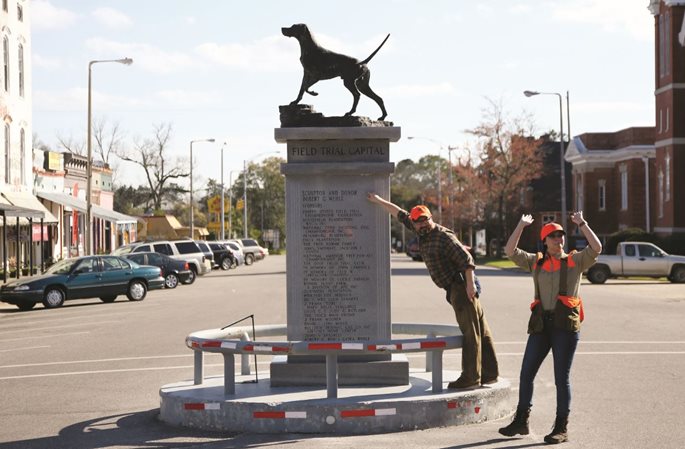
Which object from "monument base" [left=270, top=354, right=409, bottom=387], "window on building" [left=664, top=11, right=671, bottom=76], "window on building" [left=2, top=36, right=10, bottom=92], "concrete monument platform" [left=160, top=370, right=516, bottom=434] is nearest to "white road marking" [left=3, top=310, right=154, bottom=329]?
"monument base" [left=270, top=354, right=409, bottom=387]

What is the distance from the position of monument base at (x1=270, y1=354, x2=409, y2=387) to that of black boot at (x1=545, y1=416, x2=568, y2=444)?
2.25m

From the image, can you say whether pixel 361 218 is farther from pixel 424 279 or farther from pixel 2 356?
pixel 424 279

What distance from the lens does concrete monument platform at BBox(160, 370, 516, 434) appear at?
1027 centimetres

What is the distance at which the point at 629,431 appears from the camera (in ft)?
34.0

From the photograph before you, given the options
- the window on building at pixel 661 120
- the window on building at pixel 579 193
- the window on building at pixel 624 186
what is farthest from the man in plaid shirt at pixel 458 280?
the window on building at pixel 579 193

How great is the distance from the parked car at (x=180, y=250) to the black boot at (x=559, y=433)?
117 feet

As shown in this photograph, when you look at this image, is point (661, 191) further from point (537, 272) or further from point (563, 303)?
point (563, 303)

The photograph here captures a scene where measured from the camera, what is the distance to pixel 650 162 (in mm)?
73312

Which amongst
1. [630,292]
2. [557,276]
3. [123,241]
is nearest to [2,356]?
[557,276]

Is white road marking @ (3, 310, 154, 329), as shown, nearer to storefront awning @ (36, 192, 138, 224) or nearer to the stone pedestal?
the stone pedestal

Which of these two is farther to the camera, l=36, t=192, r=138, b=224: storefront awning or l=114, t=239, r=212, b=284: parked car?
l=36, t=192, r=138, b=224: storefront awning

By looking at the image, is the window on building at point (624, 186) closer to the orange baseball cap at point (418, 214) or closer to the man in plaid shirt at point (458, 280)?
the orange baseball cap at point (418, 214)

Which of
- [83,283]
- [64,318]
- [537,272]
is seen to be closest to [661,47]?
[83,283]

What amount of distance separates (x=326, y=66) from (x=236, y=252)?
54.6 meters
